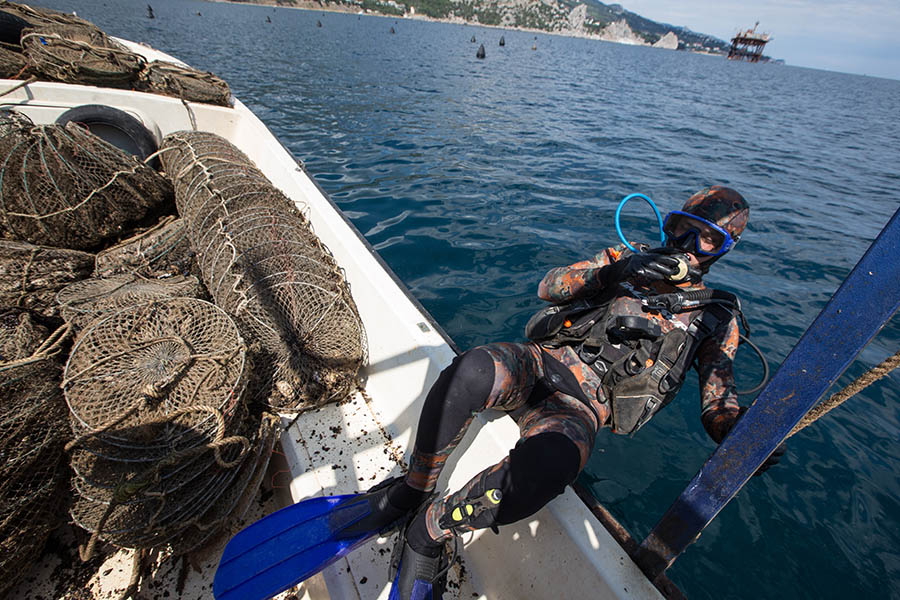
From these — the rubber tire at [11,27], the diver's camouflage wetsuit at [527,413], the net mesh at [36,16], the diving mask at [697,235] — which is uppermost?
the net mesh at [36,16]

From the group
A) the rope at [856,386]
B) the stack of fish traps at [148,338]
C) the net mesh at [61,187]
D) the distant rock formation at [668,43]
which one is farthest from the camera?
the distant rock formation at [668,43]

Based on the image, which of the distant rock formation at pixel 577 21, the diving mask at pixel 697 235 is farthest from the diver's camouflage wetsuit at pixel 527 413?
the distant rock formation at pixel 577 21

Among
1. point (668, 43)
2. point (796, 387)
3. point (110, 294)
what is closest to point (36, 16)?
point (110, 294)

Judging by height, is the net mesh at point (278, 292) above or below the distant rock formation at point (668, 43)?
below

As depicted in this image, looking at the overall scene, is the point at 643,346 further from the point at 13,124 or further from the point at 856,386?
the point at 13,124

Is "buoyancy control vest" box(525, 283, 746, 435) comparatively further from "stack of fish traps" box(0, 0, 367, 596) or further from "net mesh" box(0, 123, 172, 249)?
"net mesh" box(0, 123, 172, 249)

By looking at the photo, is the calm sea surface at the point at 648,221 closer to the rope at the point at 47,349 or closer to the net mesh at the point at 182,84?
the net mesh at the point at 182,84

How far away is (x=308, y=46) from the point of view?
26.5m

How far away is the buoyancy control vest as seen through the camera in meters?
2.12

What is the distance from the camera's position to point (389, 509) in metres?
1.89

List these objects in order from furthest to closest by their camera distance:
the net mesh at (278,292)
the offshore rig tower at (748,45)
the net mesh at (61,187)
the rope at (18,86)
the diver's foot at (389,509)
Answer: the offshore rig tower at (748,45)
the rope at (18,86)
the net mesh at (61,187)
the net mesh at (278,292)
the diver's foot at (389,509)

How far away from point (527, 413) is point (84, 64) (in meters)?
6.91

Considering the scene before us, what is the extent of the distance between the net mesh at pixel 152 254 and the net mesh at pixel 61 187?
26 cm

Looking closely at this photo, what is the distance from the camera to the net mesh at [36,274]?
232cm
